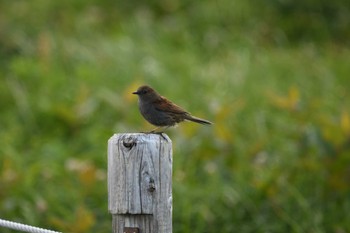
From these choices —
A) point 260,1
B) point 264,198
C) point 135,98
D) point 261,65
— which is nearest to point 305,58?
point 261,65

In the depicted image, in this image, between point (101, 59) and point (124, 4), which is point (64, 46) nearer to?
point (101, 59)

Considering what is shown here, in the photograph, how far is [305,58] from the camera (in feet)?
35.7

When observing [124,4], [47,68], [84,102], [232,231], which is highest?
[124,4]

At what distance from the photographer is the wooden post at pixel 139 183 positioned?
3760 millimetres

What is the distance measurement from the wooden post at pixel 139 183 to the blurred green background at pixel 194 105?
8.50 feet

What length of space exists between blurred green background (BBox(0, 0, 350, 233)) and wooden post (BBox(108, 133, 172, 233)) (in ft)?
8.50

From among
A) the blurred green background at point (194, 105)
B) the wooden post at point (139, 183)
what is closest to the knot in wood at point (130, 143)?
the wooden post at point (139, 183)

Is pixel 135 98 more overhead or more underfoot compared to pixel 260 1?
more underfoot

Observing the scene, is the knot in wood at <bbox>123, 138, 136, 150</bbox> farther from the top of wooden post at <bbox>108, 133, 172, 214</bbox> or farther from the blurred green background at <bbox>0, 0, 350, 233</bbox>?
the blurred green background at <bbox>0, 0, 350, 233</bbox>

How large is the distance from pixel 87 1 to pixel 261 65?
3332 mm

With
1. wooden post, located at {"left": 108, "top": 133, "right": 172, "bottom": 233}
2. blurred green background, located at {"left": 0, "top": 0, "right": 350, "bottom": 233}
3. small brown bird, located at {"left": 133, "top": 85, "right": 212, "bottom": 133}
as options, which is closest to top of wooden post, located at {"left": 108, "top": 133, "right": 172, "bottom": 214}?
wooden post, located at {"left": 108, "top": 133, "right": 172, "bottom": 233}

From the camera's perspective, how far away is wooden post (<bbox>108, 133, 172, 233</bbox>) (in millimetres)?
3760

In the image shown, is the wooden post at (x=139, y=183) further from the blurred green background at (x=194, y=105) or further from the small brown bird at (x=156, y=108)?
the blurred green background at (x=194, y=105)

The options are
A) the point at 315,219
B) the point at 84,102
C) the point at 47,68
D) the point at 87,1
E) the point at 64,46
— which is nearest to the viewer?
the point at 315,219
